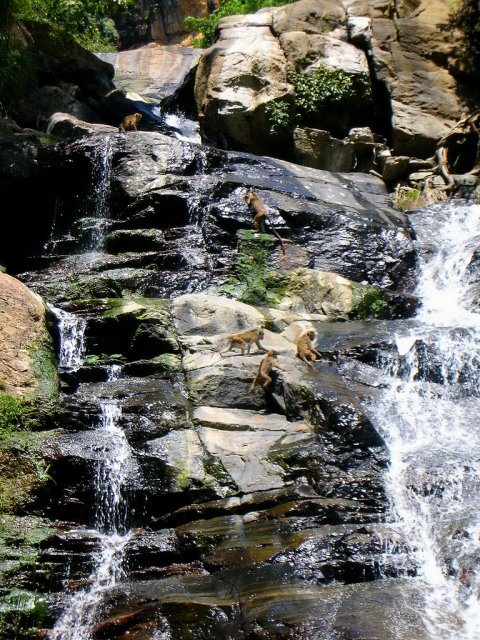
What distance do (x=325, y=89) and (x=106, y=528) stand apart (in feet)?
45.8

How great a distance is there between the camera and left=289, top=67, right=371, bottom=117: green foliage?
18531mm

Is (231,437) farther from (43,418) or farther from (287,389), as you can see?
(43,418)

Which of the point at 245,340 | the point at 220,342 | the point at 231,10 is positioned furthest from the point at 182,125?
the point at 245,340

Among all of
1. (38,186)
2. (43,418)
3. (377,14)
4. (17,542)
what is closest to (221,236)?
(38,186)

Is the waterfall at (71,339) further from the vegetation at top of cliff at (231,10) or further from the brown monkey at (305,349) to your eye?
the vegetation at top of cliff at (231,10)

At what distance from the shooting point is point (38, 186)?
15422 millimetres

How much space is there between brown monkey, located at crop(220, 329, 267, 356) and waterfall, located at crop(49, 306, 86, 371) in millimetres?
2329

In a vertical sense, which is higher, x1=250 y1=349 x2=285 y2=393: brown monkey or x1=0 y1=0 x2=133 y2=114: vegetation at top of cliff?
x1=0 y1=0 x2=133 y2=114: vegetation at top of cliff

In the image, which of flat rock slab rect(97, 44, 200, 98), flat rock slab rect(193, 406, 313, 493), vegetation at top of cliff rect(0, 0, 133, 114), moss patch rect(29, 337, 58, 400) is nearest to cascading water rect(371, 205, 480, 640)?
flat rock slab rect(193, 406, 313, 493)

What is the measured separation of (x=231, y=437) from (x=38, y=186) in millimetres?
8935

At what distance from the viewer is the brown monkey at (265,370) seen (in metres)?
9.52

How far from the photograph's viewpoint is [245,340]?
10.2 meters

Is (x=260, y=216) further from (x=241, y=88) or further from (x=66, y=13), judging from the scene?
(x=66, y=13)

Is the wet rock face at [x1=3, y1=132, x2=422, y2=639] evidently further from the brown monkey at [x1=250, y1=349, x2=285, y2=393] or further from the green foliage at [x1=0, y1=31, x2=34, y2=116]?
the green foliage at [x1=0, y1=31, x2=34, y2=116]
